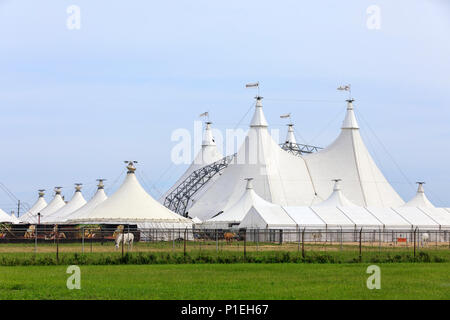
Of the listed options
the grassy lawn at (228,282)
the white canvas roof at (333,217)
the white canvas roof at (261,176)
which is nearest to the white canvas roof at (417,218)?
the white canvas roof at (333,217)

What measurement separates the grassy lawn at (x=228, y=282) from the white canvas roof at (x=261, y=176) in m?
42.2

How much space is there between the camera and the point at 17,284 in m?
Result: 18.9

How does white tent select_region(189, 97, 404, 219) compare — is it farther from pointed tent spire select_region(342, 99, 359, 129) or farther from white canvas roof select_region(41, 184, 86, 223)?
white canvas roof select_region(41, 184, 86, 223)

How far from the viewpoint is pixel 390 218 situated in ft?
175

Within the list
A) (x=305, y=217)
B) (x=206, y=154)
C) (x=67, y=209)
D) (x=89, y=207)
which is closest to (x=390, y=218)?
(x=305, y=217)

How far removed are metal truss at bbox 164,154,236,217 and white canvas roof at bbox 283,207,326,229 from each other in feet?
96.2

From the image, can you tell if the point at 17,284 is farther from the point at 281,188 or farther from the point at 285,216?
the point at 281,188

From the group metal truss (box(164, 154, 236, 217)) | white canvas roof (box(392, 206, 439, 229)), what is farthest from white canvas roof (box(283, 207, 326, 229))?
metal truss (box(164, 154, 236, 217))

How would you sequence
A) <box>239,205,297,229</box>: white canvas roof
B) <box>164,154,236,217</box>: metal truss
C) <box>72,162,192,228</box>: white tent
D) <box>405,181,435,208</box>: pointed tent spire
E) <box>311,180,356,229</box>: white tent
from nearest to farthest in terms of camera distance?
<box>239,205,297,229</box>: white canvas roof
<box>311,180,356,229</box>: white tent
<box>72,162,192,228</box>: white tent
<box>405,181,435,208</box>: pointed tent spire
<box>164,154,236,217</box>: metal truss

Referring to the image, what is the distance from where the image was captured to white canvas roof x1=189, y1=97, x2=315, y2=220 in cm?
6831
